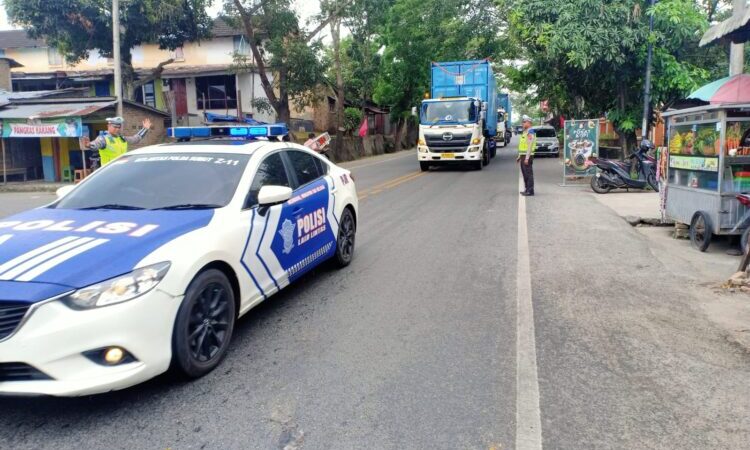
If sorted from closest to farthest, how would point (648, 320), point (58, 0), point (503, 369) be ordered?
1. point (503, 369)
2. point (648, 320)
3. point (58, 0)

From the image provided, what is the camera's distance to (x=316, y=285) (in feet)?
20.3

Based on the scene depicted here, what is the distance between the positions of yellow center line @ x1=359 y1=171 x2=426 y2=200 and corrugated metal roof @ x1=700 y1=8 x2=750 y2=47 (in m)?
7.50

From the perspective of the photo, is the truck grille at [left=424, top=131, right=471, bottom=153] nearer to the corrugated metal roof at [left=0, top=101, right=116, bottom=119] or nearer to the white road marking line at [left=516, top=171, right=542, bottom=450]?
the corrugated metal roof at [left=0, top=101, right=116, bottom=119]

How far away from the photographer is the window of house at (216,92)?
1315 inches

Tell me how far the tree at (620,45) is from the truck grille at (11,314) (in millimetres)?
15046

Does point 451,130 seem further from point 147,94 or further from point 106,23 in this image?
point 147,94

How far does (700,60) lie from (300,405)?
19.4 m

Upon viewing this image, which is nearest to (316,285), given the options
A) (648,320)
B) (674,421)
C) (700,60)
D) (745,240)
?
(648,320)

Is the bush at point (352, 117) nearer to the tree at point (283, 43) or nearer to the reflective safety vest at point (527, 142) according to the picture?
the tree at point (283, 43)

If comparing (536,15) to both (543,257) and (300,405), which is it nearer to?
(543,257)

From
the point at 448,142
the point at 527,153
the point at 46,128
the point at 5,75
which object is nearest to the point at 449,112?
the point at 448,142

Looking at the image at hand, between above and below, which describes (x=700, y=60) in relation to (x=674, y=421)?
above

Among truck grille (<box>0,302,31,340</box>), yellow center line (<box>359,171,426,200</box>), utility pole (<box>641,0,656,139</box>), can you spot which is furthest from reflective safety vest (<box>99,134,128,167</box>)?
utility pole (<box>641,0,656,139</box>)

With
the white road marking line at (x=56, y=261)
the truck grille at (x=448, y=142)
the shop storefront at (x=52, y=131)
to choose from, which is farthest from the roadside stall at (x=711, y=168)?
the shop storefront at (x=52, y=131)
